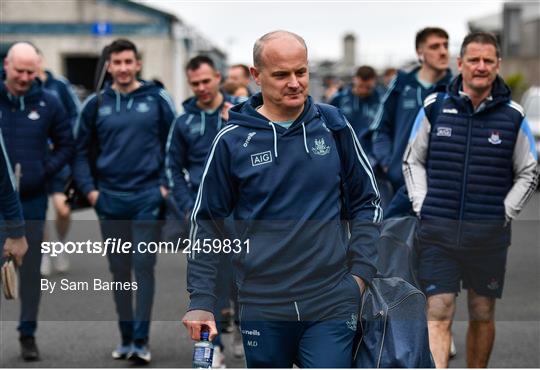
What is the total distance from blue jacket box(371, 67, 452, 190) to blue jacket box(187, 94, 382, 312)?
362 centimetres

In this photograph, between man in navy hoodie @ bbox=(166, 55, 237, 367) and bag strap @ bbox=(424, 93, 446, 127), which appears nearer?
bag strap @ bbox=(424, 93, 446, 127)

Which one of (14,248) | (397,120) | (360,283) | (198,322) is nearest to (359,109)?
(397,120)

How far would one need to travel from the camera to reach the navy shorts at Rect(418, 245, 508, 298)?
20.6ft

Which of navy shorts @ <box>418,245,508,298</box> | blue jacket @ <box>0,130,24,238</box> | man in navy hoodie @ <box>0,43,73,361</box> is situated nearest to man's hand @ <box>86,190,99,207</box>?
man in navy hoodie @ <box>0,43,73,361</box>

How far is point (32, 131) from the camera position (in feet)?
26.3

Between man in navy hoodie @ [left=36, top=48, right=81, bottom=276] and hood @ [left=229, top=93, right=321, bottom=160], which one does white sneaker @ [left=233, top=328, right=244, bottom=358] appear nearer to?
man in navy hoodie @ [left=36, top=48, right=81, bottom=276]

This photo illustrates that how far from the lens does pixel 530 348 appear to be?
795cm

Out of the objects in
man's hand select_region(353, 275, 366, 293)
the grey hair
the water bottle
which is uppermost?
the grey hair

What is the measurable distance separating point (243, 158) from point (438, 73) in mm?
4135

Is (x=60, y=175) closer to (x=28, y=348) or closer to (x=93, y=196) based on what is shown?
(x=93, y=196)

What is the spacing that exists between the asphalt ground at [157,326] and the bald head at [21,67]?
1418 mm

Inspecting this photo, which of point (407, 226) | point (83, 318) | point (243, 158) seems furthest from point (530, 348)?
point (243, 158)

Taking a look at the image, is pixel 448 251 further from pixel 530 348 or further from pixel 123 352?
pixel 123 352

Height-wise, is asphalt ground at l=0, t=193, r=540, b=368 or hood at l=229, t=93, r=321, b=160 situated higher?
hood at l=229, t=93, r=321, b=160
